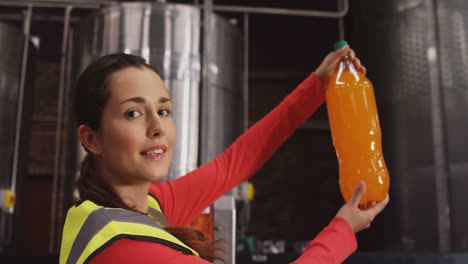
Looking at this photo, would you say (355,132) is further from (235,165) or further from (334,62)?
(235,165)

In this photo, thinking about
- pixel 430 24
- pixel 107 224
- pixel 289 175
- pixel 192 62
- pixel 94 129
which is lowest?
pixel 289 175

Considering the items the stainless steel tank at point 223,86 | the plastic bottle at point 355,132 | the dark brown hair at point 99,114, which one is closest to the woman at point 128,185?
the dark brown hair at point 99,114

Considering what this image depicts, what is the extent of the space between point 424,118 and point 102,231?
4.13 metres

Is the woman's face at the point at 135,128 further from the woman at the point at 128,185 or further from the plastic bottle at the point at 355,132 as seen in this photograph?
the plastic bottle at the point at 355,132

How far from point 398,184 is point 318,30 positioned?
477 cm

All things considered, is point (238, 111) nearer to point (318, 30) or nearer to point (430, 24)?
Answer: point (430, 24)

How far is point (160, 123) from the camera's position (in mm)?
1184

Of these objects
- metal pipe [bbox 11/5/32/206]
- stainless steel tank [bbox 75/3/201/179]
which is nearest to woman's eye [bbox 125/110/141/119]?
stainless steel tank [bbox 75/3/201/179]

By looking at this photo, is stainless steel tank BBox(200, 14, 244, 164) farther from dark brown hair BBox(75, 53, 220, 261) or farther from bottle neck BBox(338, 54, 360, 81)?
dark brown hair BBox(75, 53, 220, 261)

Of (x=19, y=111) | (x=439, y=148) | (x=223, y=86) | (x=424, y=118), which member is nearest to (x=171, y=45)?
(x=223, y=86)

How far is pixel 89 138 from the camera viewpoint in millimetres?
1258

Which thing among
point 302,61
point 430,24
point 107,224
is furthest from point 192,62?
point 302,61

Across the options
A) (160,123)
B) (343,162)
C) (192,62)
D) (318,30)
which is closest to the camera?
(160,123)

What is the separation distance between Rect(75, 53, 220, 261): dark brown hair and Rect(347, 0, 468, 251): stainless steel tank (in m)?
3.67
